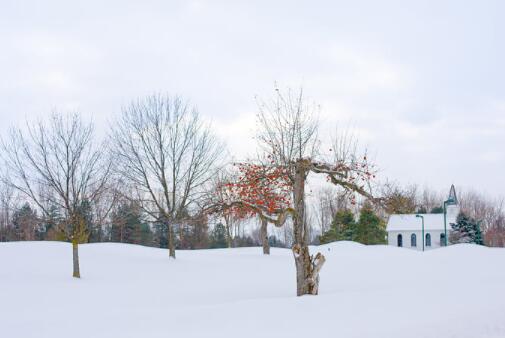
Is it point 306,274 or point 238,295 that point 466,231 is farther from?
point 306,274

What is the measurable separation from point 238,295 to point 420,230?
4124cm

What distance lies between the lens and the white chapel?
1946 inches

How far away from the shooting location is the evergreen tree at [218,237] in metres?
46.0

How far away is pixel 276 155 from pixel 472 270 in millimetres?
10747

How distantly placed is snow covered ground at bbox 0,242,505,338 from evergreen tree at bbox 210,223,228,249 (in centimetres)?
2084

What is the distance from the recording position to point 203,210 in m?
11.2

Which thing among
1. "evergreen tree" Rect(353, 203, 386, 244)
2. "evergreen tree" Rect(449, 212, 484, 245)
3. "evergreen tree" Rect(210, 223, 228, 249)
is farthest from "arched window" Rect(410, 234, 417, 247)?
"evergreen tree" Rect(210, 223, 228, 249)

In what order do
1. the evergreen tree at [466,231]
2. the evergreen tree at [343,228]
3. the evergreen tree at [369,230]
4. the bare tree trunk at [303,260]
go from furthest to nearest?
1. the evergreen tree at [343,228]
2. the evergreen tree at [369,230]
3. the evergreen tree at [466,231]
4. the bare tree trunk at [303,260]

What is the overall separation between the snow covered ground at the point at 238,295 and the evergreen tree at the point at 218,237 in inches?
820

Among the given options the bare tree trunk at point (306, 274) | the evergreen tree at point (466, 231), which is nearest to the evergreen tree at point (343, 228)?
the evergreen tree at point (466, 231)

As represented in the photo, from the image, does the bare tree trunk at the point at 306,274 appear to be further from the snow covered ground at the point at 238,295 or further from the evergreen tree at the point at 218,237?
the evergreen tree at the point at 218,237

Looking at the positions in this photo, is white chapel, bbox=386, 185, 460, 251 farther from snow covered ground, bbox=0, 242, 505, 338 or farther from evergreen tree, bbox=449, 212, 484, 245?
snow covered ground, bbox=0, 242, 505, 338

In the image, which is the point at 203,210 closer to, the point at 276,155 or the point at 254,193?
the point at 254,193

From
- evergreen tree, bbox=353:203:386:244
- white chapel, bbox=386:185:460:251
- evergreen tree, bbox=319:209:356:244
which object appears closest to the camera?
evergreen tree, bbox=353:203:386:244
